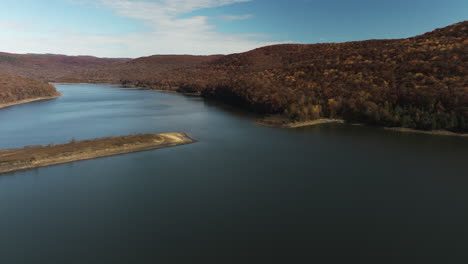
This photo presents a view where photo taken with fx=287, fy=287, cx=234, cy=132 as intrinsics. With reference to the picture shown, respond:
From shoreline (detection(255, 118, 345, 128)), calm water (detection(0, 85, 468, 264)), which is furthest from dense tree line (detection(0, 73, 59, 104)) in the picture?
shoreline (detection(255, 118, 345, 128))

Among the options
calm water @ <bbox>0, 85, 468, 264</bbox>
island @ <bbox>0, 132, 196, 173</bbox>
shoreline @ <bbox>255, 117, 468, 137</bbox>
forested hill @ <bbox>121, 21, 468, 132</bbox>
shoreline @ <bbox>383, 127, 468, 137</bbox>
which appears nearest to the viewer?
calm water @ <bbox>0, 85, 468, 264</bbox>

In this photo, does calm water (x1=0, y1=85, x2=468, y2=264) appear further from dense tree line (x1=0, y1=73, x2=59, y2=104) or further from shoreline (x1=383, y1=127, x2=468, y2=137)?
dense tree line (x1=0, y1=73, x2=59, y2=104)

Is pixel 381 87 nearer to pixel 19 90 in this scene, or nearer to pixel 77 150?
pixel 77 150

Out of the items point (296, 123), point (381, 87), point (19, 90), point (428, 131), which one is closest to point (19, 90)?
point (19, 90)

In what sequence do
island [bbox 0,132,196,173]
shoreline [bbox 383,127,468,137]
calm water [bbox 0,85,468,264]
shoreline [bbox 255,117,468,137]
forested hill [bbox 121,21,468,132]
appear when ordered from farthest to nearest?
1. forested hill [bbox 121,21,468,132]
2. shoreline [bbox 255,117,468,137]
3. shoreline [bbox 383,127,468,137]
4. island [bbox 0,132,196,173]
5. calm water [bbox 0,85,468,264]

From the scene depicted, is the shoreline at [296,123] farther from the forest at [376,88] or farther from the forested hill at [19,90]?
the forested hill at [19,90]

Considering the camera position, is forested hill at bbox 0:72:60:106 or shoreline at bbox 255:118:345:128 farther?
forested hill at bbox 0:72:60:106

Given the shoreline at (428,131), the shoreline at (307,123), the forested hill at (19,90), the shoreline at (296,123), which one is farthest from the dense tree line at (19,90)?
the shoreline at (428,131)
